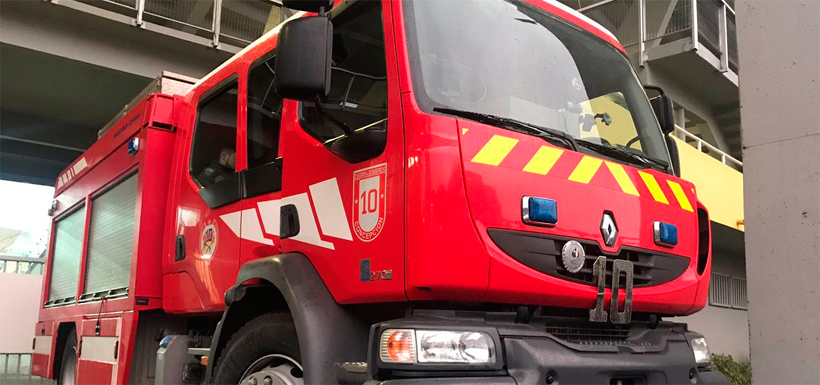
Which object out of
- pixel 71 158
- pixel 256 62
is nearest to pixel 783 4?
pixel 256 62

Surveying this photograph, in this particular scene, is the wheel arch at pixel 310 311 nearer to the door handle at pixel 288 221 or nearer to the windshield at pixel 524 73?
the door handle at pixel 288 221

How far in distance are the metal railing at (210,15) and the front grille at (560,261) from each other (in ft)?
29.2

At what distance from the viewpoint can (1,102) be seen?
42.4 feet

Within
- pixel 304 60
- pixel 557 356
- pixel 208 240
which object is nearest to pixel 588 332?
pixel 557 356

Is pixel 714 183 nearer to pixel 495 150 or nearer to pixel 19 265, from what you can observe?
pixel 495 150

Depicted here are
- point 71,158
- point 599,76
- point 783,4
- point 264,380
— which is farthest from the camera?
point 71,158

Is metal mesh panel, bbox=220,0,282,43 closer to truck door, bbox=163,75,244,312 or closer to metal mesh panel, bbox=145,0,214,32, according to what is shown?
metal mesh panel, bbox=145,0,214,32

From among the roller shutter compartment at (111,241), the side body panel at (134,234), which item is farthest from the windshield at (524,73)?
the roller shutter compartment at (111,241)

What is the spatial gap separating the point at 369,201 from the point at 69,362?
4.63 meters

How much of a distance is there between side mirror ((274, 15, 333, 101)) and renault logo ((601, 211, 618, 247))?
1.29 metres

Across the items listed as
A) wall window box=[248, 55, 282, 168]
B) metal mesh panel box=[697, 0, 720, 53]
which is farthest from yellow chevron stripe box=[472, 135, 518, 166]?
metal mesh panel box=[697, 0, 720, 53]

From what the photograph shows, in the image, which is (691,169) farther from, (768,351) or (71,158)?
(71,158)

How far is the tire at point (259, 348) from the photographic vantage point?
Answer: 9.52ft

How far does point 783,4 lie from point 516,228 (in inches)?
104
